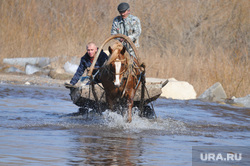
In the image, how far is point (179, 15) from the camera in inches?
1065

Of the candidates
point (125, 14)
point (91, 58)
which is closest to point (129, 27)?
point (125, 14)

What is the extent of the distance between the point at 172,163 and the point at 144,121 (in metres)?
3.80

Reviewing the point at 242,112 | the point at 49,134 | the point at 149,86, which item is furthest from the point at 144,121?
the point at 242,112

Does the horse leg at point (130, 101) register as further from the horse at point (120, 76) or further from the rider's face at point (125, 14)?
the rider's face at point (125, 14)

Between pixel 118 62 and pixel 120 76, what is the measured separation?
253 mm

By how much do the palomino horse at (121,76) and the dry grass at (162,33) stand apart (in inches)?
362

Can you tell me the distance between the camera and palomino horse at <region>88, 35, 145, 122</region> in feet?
29.6

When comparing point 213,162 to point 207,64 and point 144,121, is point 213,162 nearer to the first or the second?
point 144,121

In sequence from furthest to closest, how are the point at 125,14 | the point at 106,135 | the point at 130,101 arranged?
1. the point at 125,14
2. the point at 130,101
3. the point at 106,135

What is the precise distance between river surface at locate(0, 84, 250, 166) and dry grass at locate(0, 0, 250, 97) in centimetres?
409

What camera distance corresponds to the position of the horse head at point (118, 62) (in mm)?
8906

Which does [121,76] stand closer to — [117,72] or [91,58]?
[117,72]

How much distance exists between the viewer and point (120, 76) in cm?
898

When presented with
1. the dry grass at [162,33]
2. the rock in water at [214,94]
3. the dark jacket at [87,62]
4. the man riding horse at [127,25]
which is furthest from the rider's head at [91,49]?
the dry grass at [162,33]
